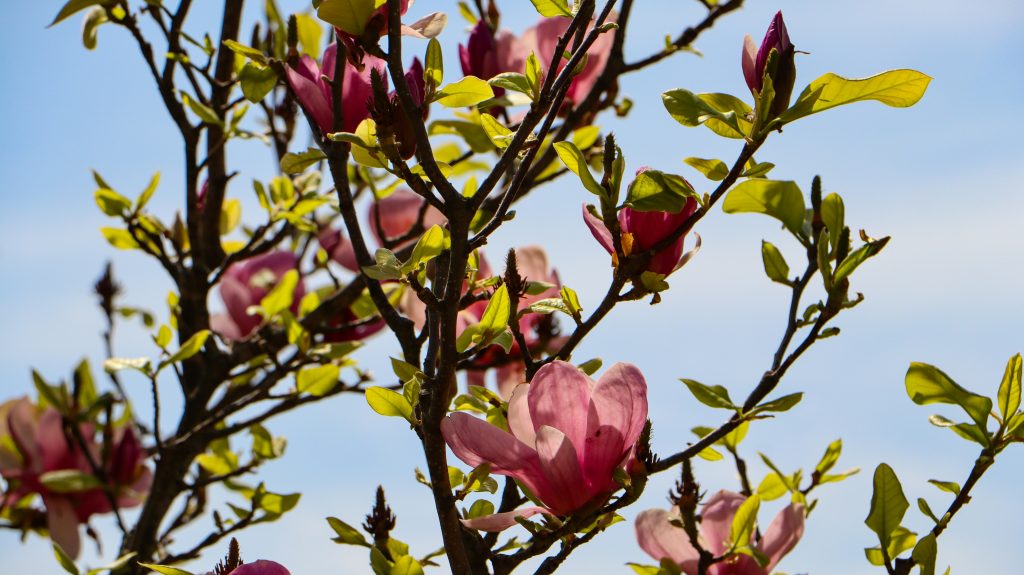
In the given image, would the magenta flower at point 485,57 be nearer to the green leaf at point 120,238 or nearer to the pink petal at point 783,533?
the pink petal at point 783,533

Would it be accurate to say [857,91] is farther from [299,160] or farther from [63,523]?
[63,523]

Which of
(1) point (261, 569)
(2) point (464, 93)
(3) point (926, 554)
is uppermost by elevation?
(2) point (464, 93)

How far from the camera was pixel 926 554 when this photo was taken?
2.88 feet

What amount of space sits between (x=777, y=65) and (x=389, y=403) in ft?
1.38

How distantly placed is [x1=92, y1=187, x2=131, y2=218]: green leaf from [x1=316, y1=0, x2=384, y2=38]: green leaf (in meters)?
0.90

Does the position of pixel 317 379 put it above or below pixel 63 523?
above

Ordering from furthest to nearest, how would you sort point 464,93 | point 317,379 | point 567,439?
point 317,379, point 464,93, point 567,439

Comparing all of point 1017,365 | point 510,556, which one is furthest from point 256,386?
point 1017,365

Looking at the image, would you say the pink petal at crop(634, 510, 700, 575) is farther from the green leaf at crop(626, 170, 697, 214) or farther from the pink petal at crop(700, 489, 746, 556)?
the green leaf at crop(626, 170, 697, 214)

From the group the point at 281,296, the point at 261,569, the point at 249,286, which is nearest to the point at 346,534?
the point at 261,569

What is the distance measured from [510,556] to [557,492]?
11cm

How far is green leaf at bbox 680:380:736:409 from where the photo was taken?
0.91 meters

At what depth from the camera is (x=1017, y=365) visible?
3.09 ft

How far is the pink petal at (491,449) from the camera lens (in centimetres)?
77
